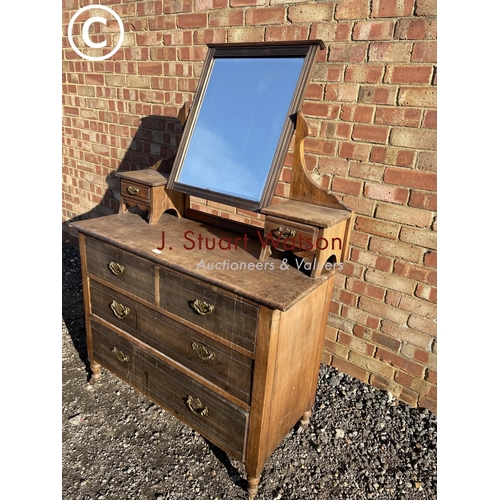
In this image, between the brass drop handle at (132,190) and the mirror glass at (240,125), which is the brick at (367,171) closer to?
the mirror glass at (240,125)

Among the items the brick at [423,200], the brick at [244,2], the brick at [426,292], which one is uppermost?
the brick at [244,2]

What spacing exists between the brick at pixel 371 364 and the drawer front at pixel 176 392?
1168mm

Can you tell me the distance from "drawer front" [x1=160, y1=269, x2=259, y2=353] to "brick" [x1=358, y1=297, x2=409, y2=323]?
116cm

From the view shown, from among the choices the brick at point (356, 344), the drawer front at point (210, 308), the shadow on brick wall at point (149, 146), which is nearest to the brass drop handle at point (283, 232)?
the drawer front at point (210, 308)

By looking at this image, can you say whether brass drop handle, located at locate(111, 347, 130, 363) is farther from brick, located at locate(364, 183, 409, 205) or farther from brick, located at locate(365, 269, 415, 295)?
brick, located at locate(364, 183, 409, 205)

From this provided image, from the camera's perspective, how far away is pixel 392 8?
204 cm

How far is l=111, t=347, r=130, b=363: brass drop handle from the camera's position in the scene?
7.94 feet

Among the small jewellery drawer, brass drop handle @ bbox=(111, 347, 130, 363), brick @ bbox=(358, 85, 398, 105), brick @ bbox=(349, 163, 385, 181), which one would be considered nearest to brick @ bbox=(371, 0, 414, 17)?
brick @ bbox=(358, 85, 398, 105)

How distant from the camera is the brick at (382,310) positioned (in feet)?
8.07

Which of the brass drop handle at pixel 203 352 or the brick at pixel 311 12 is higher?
the brick at pixel 311 12
